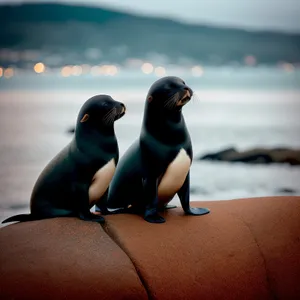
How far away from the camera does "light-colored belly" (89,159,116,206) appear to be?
212cm

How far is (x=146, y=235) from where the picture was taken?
2092 millimetres

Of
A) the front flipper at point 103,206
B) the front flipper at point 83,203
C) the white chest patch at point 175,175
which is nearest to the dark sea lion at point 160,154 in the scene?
the white chest patch at point 175,175

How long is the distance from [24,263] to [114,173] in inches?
22.8

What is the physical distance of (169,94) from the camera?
2.13m

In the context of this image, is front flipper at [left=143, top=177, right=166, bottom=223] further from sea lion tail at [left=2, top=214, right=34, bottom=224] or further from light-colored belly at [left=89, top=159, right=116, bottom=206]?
sea lion tail at [left=2, top=214, right=34, bottom=224]

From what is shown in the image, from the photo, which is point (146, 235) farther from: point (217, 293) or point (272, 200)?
point (272, 200)

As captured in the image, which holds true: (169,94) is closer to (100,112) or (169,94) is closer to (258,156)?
(100,112)

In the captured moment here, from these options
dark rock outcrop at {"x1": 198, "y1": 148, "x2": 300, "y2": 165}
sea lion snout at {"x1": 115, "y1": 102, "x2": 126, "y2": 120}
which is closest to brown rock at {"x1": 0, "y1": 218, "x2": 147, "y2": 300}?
sea lion snout at {"x1": 115, "y1": 102, "x2": 126, "y2": 120}

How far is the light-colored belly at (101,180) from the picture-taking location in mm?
2125

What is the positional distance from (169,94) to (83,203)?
22.8 inches

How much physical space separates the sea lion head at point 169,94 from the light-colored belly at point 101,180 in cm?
31

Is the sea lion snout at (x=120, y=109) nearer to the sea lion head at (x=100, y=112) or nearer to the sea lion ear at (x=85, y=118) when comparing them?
the sea lion head at (x=100, y=112)

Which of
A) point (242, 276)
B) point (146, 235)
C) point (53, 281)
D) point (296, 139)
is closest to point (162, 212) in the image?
point (146, 235)

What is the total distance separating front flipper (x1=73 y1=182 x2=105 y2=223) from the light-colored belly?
39mm
